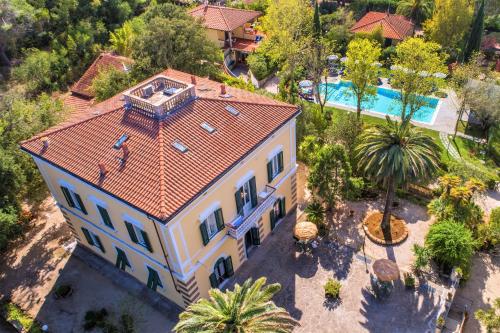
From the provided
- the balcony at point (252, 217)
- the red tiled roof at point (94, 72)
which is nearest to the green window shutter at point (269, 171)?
the balcony at point (252, 217)

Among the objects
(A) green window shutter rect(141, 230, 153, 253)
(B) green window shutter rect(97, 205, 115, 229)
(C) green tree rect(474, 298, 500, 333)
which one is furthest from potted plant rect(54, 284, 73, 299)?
(C) green tree rect(474, 298, 500, 333)

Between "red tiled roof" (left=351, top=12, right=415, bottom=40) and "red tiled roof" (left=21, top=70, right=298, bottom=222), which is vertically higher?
"red tiled roof" (left=21, top=70, right=298, bottom=222)

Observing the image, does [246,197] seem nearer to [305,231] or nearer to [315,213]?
[305,231]

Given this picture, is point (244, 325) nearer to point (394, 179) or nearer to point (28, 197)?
point (394, 179)

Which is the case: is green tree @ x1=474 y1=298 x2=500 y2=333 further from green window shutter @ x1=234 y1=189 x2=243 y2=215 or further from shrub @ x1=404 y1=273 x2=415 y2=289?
green window shutter @ x1=234 y1=189 x2=243 y2=215

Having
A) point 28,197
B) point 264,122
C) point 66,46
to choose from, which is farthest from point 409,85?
point 66,46

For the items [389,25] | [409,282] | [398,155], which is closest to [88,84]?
[398,155]

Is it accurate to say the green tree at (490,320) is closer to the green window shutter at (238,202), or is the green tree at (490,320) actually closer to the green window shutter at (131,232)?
the green window shutter at (238,202)
